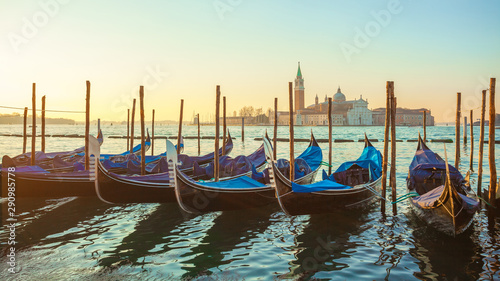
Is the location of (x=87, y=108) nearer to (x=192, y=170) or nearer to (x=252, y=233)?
(x=192, y=170)

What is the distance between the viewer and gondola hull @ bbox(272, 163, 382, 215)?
5586 mm

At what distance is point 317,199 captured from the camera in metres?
5.90

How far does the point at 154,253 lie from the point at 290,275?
5.73 feet

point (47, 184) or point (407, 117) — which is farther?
point (407, 117)

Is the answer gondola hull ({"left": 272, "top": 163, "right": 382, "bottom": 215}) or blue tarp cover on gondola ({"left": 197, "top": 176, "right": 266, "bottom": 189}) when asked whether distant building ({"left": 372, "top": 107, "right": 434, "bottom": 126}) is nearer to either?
gondola hull ({"left": 272, "top": 163, "right": 382, "bottom": 215})

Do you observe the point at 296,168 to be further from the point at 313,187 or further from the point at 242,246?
the point at 242,246

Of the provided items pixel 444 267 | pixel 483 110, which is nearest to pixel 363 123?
pixel 483 110

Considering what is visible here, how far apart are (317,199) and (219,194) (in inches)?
61.7

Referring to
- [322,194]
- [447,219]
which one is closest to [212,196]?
[322,194]

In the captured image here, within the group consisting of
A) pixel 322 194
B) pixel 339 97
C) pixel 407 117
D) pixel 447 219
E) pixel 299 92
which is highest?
pixel 299 92

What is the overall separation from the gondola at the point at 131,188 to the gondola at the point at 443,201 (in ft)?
12.6

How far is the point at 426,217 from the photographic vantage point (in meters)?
5.52

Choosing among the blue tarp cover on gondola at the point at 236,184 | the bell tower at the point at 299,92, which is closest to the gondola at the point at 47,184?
the blue tarp cover on gondola at the point at 236,184

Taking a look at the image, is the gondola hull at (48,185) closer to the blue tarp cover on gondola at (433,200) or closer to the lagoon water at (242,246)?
the lagoon water at (242,246)
